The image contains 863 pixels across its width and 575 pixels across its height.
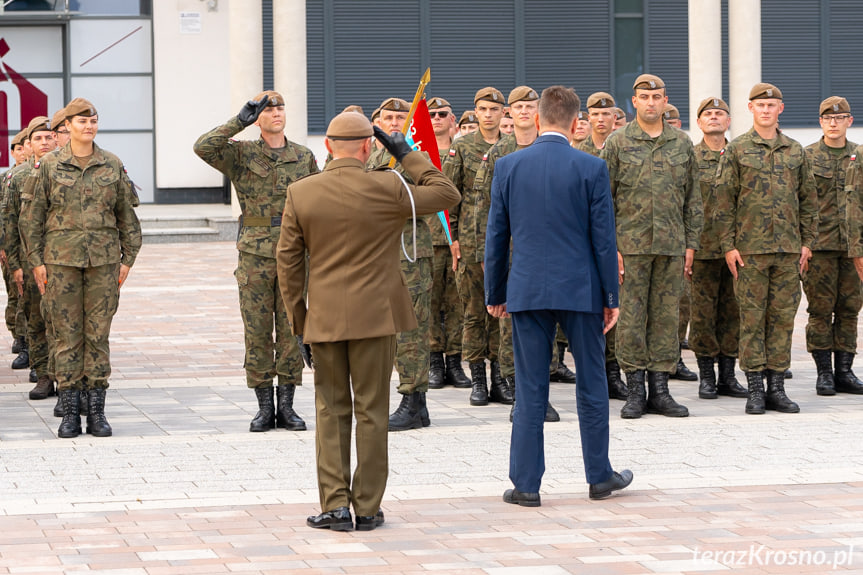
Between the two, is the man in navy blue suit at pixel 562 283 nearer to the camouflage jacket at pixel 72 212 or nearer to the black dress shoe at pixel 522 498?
the black dress shoe at pixel 522 498

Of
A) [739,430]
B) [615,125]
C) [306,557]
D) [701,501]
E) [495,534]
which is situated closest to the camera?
[306,557]

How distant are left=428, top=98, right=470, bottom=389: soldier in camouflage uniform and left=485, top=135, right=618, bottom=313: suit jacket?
12.3 ft

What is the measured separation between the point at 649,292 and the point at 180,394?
3.64 metres

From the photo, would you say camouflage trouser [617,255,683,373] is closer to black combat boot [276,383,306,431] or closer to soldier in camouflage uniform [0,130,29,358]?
Answer: black combat boot [276,383,306,431]

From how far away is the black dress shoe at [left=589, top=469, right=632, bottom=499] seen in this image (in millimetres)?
7168

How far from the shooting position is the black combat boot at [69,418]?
9180 millimetres

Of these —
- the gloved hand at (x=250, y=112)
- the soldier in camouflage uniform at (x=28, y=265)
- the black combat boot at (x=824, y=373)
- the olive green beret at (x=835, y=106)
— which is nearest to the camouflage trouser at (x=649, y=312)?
the black combat boot at (x=824, y=373)

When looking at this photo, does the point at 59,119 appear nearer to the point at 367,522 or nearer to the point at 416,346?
the point at 416,346

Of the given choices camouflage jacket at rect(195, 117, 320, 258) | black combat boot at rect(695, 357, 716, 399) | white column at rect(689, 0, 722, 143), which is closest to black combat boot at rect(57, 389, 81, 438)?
camouflage jacket at rect(195, 117, 320, 258)

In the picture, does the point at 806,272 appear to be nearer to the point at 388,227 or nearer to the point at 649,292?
the point at 649,292


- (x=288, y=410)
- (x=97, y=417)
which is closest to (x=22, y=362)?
(x=97, y=417)

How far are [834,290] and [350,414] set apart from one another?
5.36 meters

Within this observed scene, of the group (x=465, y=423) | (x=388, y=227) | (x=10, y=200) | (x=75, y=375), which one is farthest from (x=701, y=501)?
(x=10, y=200)

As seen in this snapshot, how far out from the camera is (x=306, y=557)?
20.0 feet
